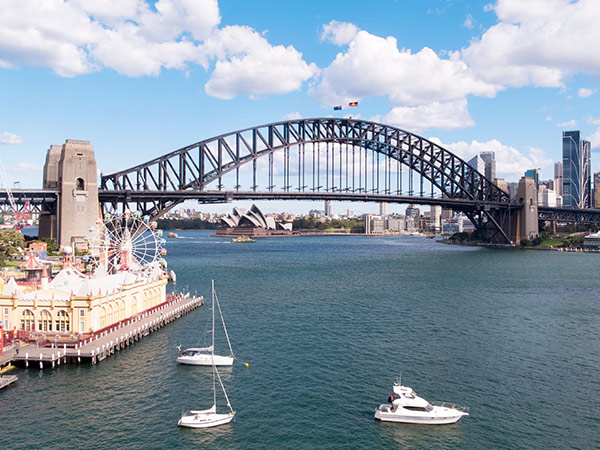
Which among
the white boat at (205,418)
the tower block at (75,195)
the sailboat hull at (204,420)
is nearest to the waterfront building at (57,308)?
the white boat at (205,418)

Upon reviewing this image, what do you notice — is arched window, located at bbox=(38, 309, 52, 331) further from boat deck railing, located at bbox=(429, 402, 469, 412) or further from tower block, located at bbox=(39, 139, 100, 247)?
tower block, located at bbox=(39, 139, 100, 247)

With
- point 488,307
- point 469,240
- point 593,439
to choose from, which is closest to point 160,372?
point 593,439

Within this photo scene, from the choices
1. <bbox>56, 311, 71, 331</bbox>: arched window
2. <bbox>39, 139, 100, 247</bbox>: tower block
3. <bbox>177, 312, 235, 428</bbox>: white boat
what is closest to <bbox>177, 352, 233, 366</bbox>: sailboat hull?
<bbox>177, 312, 235, 428</bbox>: white boat

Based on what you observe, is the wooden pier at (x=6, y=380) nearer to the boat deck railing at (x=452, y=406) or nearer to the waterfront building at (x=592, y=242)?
the boat deck railing at (x=452, y=406)

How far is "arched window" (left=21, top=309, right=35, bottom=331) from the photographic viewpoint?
111 ft

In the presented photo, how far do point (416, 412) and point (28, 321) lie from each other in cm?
2559

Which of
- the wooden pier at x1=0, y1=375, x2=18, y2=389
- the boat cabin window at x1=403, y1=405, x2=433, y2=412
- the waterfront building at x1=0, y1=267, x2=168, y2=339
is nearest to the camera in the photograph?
the boat cabin window at x1=403, y1=405, x2=433, y2=412

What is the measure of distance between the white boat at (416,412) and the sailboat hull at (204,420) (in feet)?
22.0

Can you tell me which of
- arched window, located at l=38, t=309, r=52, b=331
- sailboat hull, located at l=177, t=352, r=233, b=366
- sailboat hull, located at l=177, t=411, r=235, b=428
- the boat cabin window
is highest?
arched window, located at l=38, t=309, r=52, b=331

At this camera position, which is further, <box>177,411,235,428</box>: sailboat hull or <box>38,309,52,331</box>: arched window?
<box>38,309,52,331</box>: arched window

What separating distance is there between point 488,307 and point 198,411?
32.9 metres

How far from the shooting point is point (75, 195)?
69.2 metres

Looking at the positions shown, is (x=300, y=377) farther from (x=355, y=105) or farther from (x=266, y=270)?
(x=355, y=105)

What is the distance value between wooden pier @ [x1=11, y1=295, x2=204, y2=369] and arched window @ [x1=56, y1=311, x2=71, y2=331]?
2352 mm
